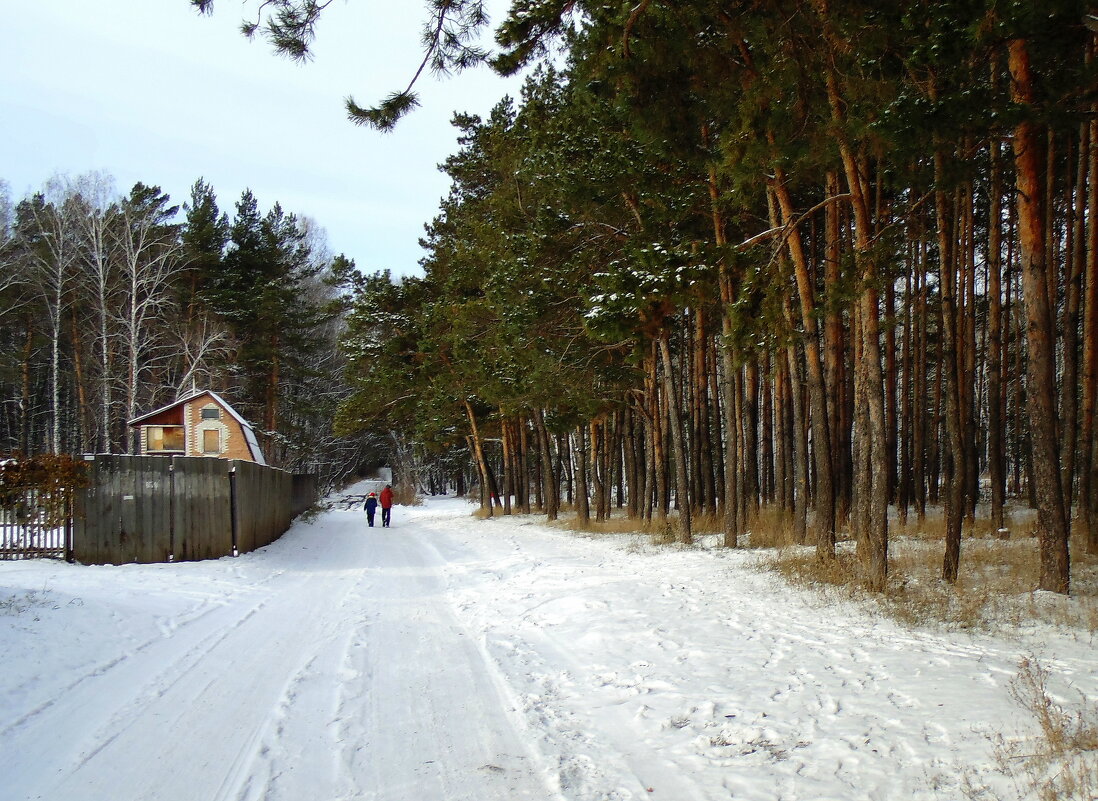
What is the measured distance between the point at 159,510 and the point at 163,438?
18.1 metres

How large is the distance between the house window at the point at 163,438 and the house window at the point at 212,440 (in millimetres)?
1681

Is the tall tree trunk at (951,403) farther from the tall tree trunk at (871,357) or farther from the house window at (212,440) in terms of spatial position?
the house window at (212,440)

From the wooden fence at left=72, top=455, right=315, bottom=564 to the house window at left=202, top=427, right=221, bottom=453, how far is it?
551 inches

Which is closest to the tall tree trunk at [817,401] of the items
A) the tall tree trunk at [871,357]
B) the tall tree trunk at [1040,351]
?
the tall tree trunk at [871,357]

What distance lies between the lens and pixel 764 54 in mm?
9609

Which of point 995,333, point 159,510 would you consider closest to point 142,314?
point 159,510

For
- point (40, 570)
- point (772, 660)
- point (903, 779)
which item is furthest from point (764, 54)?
point (40, 570)

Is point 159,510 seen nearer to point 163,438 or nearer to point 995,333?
point 995,333

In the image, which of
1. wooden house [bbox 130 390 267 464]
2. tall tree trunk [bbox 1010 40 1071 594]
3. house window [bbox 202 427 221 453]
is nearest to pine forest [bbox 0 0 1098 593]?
tall tree trunk [bbox 1010 40 1071 594]

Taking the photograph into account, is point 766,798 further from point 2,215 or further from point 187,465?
point 2,215

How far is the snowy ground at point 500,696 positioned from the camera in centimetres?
396

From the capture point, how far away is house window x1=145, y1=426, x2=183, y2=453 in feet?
93.1

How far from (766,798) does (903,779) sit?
0.77 meters

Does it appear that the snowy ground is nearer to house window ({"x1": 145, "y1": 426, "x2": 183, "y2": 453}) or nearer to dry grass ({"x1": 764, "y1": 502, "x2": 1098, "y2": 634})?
dry grass ({"x1": 764, "y1": 502, "x2": 1098, "y2": 634})
